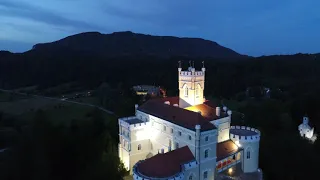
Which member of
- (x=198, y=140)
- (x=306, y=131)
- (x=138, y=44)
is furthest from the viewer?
(x=138, y=44)

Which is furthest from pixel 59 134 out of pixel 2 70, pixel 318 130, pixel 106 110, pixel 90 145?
pixel 2 70

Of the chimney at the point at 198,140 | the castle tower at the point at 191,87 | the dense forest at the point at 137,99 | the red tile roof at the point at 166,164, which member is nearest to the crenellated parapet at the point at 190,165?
the red tile roof at the point at 166,164

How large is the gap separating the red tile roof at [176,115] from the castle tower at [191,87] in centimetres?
262

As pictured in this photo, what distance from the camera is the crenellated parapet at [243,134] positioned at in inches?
1074

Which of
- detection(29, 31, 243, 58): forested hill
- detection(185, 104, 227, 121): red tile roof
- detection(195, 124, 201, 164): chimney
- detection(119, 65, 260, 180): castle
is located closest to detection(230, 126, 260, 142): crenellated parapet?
detection(119, 65, 260, 180): castle

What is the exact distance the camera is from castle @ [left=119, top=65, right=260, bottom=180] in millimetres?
22922

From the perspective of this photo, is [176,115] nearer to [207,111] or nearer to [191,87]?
[207,111]

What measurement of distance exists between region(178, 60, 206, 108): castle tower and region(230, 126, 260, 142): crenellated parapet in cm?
497

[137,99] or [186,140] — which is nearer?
[186,140]

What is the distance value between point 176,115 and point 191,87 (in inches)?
203

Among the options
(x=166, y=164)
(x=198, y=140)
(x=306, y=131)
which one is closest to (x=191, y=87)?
(x=198, y=140)

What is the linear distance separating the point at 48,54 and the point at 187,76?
370 ft

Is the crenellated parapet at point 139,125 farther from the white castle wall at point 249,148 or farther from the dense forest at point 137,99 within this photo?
the white castle wall at point 249,148

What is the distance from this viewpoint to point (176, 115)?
87.1 ft
